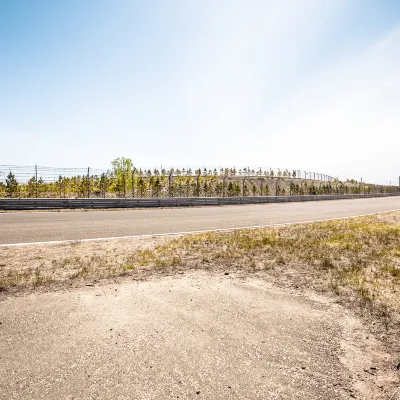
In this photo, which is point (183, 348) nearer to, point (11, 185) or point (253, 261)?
point (253, 261)

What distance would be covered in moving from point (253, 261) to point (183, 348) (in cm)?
365

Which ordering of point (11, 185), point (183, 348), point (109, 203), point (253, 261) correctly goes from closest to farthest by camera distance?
1. point (183, 348)
2. point (253, 261)
3. point (109, 203)
4. point (11, 185)

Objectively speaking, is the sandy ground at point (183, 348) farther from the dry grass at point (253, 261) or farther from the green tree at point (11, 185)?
the green tree at point (11, 185)

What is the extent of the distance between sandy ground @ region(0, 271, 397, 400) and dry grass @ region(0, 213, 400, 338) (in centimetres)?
69

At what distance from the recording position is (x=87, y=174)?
20.5m

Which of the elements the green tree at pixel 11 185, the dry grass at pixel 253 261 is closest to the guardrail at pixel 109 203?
the green tree at pixel 11 185

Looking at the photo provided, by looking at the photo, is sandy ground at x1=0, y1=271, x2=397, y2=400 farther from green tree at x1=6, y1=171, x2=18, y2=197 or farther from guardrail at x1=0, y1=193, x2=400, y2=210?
green tree at x1=6, y1=171, x2=18, y2=197

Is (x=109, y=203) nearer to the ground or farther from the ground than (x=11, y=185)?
nearer to the ground

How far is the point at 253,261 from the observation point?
622 cm

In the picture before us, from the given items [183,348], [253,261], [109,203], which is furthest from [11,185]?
[183,348]

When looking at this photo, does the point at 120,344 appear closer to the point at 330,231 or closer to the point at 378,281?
the point at 378,281

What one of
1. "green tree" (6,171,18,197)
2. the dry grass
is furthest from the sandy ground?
"green tree" (6,171,18,197)

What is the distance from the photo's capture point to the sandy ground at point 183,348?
227 centimetres

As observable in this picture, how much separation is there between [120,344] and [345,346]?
2265 mm
